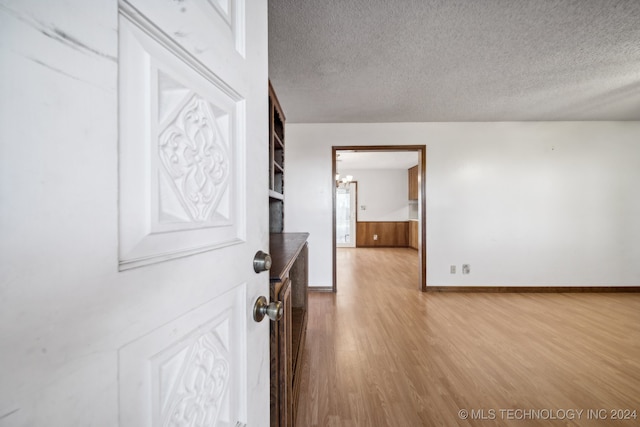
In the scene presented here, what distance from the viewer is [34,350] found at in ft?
0.64

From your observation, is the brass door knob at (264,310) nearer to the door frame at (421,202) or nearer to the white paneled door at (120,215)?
the white paneled door at (120,215)

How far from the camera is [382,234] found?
7934 millimetres

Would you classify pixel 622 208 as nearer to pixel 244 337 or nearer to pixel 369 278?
pixel 369 278

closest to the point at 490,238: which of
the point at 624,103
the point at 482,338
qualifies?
the point at 482,338

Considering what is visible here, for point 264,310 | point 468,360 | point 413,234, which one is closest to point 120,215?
point 264,310

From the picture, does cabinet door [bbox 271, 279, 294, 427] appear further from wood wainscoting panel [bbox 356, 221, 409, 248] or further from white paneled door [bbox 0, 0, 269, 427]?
wood wainscoting panel [bbox 356, 221, 409, 248]

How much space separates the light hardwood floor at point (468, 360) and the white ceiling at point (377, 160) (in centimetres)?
354

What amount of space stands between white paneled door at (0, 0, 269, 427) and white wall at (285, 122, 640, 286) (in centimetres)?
317

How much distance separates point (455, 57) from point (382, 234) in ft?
20.4

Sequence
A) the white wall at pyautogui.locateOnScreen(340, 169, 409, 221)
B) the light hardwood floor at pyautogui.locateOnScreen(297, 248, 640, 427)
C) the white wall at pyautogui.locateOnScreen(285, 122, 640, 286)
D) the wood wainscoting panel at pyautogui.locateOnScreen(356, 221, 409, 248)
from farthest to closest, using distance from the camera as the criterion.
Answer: the white wall at pyautogui.locateOnScreen(340, 169, 409, 221), the wood wainscoting panel at pyautogui.locateOnScreen(356, 221, 409, 248), the white wall at pyautogui.locateOnScreen(285, 122, 640, 286), the light hardwood floor at pyautogui.locateOnScreen(297, 248, 640, 427)

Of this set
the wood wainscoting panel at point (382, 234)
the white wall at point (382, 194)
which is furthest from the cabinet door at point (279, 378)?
the white wall at point (382, 194)

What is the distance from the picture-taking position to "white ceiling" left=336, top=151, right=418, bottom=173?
580 centimetres

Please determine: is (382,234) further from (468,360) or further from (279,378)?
(279,378)

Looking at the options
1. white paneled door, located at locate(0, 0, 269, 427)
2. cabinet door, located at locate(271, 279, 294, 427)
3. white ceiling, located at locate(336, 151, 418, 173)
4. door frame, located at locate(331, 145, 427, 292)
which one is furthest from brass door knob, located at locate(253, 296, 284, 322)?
white ceiling, located at locate(336, 151, 418, 173)
